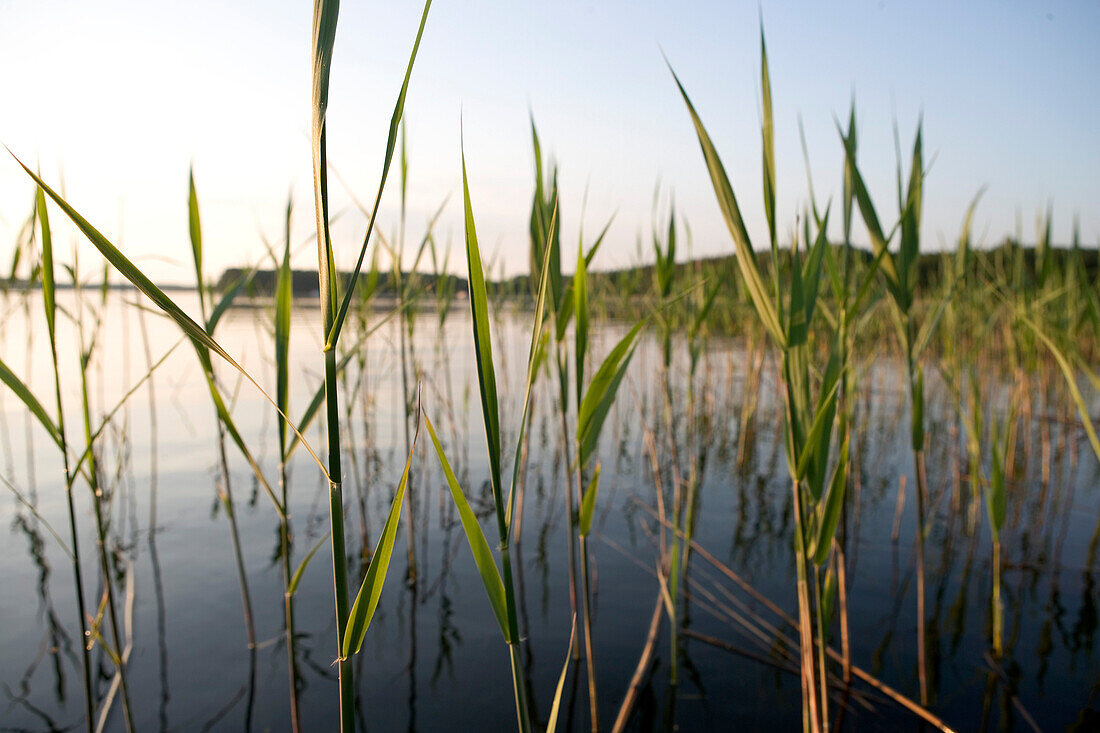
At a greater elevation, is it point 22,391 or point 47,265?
point 47,265

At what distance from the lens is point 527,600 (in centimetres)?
229

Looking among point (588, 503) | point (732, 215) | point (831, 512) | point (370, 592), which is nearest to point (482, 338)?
point (370, 592)

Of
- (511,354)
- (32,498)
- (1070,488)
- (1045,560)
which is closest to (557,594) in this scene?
(1045,560)

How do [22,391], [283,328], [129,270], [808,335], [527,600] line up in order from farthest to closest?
[527,600] < [808,335] < [283,328] < [22,391] < [129,270]

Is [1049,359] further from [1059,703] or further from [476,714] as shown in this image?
[476,714]

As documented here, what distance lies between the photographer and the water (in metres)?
1.72

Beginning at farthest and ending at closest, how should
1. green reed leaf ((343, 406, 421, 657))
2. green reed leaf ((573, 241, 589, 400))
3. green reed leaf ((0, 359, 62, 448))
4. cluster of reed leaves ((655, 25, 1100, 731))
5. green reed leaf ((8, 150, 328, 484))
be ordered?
green reed leaf ((573, 241, 589, 400)), cluster of reed leaves ((655, 25, 1100, 731)), green reed leaf ((0, 359, 62, 448)), green reed leaf ((343, 406, 421, 657)), green reed leaf ((8, 150, 328, 484))

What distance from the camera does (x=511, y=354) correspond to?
25.7 feet

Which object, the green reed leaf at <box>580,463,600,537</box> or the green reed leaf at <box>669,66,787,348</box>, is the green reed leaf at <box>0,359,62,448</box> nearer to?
the green reed leaf at <box>580,463,600,537</box>

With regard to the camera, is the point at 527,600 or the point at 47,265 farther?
the point at 527,600

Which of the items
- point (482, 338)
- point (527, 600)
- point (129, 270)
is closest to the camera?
point (129, 270)

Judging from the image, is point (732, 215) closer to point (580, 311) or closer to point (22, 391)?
point (580, 311)

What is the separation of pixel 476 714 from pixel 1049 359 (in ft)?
20.7

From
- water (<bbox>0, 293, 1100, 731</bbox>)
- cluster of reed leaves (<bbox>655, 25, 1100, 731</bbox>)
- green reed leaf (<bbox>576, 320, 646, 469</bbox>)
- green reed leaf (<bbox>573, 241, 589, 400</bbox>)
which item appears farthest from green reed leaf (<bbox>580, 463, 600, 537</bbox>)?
water (<bbox>0, 293, 1100, 731</bbox>)
